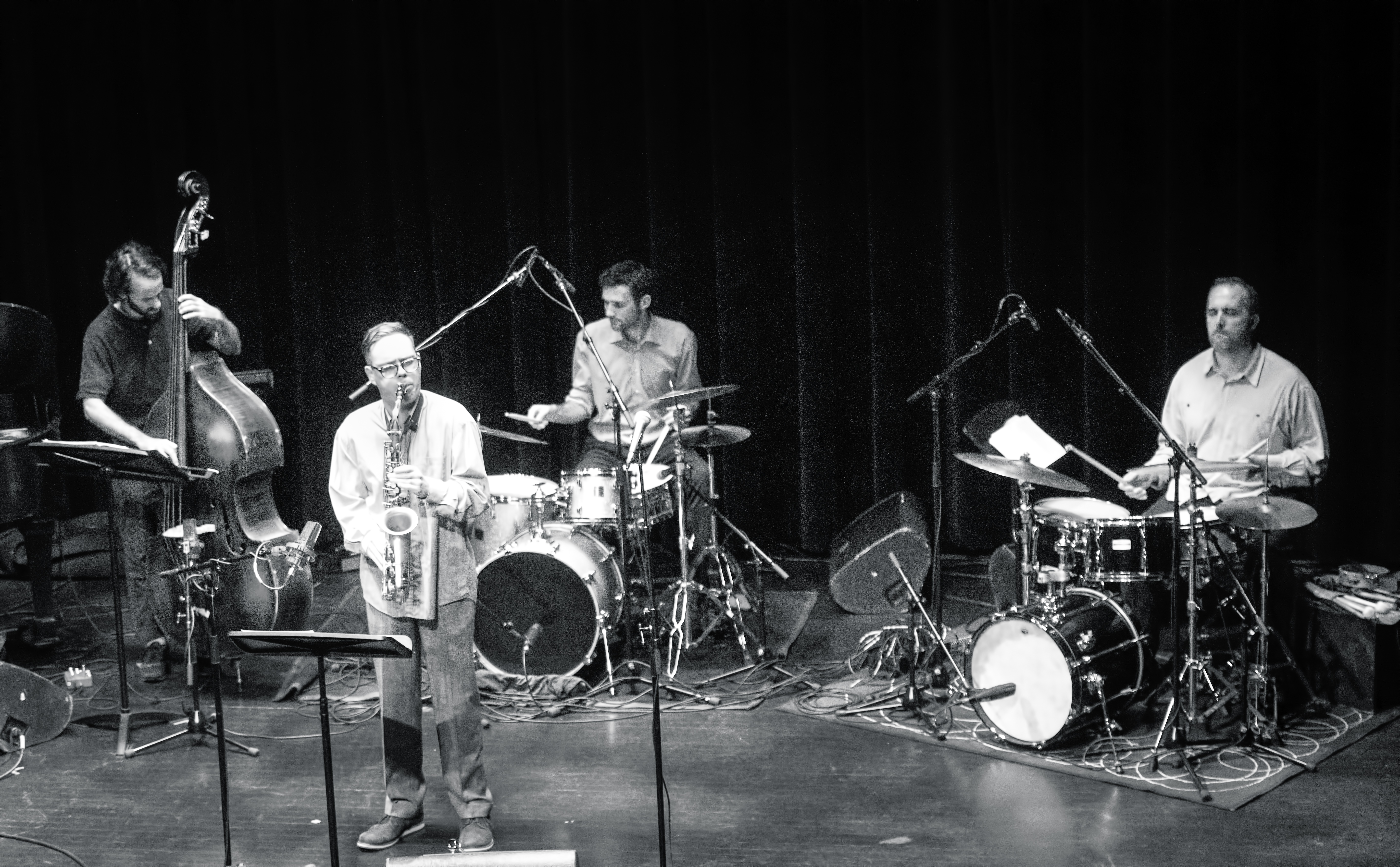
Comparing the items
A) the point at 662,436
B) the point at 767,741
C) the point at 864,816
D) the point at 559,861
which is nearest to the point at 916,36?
the point at 662,436

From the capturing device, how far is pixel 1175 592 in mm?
4742

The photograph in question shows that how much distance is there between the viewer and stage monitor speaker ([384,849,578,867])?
12.2ft

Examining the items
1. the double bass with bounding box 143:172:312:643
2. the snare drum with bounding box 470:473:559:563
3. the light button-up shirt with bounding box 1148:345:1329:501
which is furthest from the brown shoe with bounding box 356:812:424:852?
the light button-up shirt with bounding box 1148:345:1329:501

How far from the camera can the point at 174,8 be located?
335 inches

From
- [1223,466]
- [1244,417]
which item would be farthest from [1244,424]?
[1223,466]

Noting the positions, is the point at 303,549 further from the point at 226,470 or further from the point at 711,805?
the point at 711,805

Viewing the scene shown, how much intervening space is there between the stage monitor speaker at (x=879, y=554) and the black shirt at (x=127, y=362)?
11.2 ft

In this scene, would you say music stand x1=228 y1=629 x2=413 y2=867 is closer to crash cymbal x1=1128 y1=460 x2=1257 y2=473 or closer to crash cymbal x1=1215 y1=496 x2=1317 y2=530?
crash cymbal x1=1215 y1=496 x2=1317 y2=530

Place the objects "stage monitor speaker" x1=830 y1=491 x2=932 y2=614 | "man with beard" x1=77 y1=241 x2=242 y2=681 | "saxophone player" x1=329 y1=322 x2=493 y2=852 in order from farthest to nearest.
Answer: "stage monitor speaker" x1=830 y1=491 x2=932 y2=614 → "man with beard" x1=77 y1=241 x2=242 y2=681 → "saxophone player" x1=329 y1=322 x2=493 y2=852

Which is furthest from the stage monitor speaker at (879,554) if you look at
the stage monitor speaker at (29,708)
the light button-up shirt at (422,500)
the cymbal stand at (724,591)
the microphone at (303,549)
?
the stage monitor speaker at (29,708)

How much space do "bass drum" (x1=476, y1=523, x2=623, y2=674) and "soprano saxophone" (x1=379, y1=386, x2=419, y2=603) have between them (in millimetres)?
1655

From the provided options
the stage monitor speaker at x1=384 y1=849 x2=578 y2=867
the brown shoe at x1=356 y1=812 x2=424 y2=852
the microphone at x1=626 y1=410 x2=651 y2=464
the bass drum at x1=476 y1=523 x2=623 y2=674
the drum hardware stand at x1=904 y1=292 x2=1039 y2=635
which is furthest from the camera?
the bass drum at x1=476 y1=523 x2=623 y2=674

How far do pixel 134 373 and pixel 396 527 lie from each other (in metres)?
2.72

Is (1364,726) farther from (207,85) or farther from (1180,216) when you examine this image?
(207,85)
